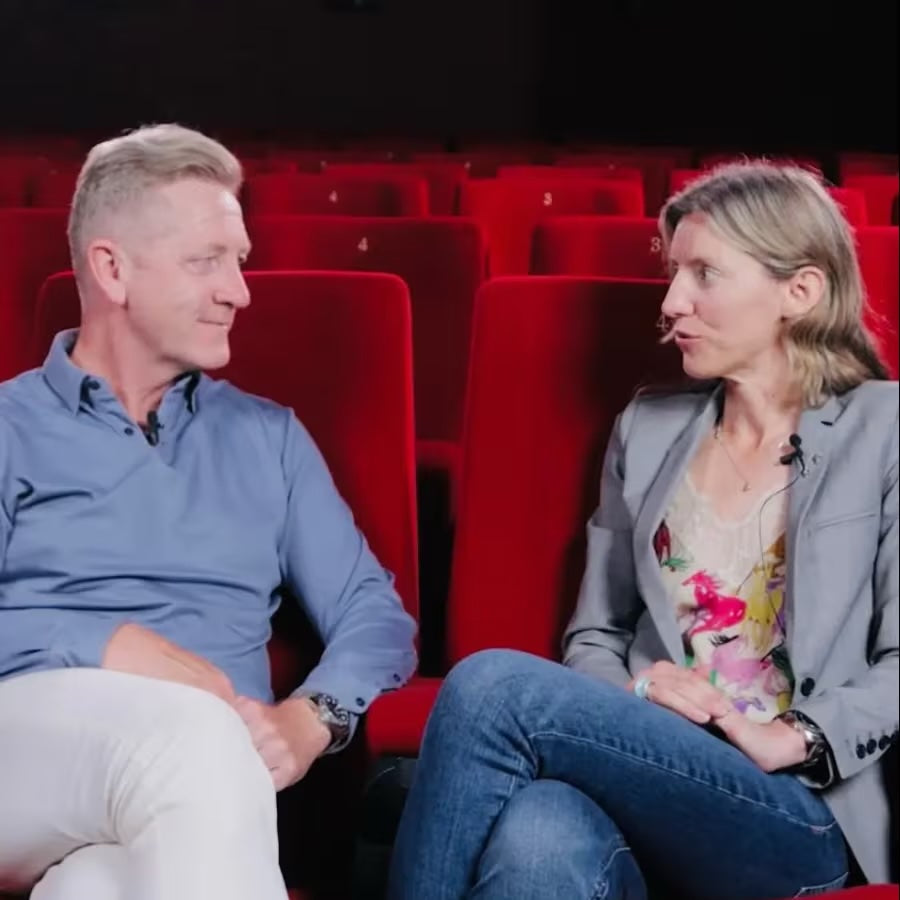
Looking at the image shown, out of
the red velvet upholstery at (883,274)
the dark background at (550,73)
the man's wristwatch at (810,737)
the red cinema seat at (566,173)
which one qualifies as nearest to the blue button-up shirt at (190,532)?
the man's wristwatch at (810,737)

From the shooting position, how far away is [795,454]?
2.56ft

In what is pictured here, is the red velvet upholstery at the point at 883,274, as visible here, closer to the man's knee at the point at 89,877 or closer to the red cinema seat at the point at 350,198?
the man's knee at the point at 89,877

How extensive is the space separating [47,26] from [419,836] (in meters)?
2.02

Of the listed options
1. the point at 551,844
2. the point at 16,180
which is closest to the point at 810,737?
the point at 551,844

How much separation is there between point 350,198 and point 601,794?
1.19 meters

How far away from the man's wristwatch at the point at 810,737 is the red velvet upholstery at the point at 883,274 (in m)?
0.27

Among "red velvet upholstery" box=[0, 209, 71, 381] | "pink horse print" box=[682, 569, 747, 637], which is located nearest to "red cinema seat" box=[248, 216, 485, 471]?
"red velvet upholstery" box=[0, 209, 71, 381]

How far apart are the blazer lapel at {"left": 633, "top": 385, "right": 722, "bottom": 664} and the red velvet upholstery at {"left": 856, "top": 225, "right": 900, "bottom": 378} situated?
0.14 m

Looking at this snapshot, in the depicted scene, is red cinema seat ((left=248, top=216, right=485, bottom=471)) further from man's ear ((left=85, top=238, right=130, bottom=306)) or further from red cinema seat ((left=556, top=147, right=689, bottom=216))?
red cinema seat ((left=556, top=147, right=689, bottom=216))

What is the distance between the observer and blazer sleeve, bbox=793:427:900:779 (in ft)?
2.35

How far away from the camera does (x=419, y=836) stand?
69cm

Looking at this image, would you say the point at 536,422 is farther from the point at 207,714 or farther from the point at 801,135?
the point at 801,135

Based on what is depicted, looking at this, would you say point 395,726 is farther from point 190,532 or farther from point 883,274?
point 883,274

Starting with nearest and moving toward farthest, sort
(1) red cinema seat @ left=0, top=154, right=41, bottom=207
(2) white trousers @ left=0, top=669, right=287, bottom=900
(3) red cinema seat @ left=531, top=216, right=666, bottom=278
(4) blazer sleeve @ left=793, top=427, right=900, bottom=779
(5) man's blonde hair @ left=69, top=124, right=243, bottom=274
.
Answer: (2) white trousers @ left=0, top=669, right=287, bottom=900
(4) blazer sleeve @ left=793, top=427, right=900, bottom=779
(5) man's blonde hair @ left=69, top=124, right=243, bottom=274
(3) red cinema seat @ left=531, top=216, right=666, bottom=278
(1) red cinema seat @ left=0, top=154, right=41, bottom=207
